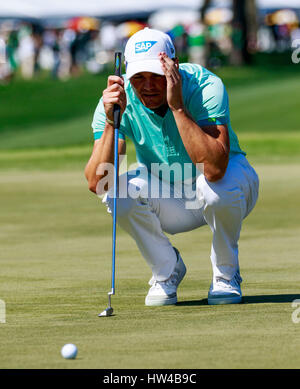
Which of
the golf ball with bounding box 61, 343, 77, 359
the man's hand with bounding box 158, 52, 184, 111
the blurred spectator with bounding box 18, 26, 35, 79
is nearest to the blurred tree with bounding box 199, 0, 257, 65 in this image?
the blurred spectator with bounding box 18, 26, 35, 79

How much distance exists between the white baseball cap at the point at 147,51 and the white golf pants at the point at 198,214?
0.70 m

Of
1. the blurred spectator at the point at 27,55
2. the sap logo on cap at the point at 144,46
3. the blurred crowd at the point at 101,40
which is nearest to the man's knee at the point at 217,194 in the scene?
the sap logo on cap at the point at 144,46

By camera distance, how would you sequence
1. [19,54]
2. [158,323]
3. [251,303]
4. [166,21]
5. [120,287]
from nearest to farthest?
[158,323]
[251,303]
[120,287]
[19,54]
[166,21]

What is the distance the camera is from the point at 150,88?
229 inches

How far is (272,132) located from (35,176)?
1010 cm

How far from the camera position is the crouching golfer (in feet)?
18.8

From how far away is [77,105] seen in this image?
1321 inches

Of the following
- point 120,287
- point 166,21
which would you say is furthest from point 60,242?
point 166,21

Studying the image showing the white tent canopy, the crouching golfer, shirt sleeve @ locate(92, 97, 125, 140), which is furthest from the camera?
the white tent canopy

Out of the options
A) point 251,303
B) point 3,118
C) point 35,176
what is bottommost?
point 3,118

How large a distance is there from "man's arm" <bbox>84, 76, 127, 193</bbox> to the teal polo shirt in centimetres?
15

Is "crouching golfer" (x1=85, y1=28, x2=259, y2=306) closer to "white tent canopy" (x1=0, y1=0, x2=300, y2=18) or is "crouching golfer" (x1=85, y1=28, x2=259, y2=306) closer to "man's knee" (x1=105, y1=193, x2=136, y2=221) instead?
"man's knee" (x1=105, y1=193, x2=136, y2=221)

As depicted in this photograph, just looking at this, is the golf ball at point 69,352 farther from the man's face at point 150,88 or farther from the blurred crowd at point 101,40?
the blurred crowd at point 101,40

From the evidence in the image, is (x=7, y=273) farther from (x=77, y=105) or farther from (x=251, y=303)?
(x=77, y=105)
